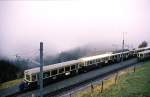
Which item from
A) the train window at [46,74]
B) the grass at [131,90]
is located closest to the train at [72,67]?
the train window at [46,74]

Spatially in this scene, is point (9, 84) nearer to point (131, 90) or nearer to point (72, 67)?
point (72, 67)

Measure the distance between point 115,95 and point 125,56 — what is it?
7141 millimetres

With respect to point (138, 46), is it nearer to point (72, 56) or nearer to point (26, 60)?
point (72, 56)

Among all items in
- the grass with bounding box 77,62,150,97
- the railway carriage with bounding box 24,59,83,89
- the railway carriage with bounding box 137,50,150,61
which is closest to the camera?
the grass with bounding box 77,62,150,97

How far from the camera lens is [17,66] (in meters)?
9.82

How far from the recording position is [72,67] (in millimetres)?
9859

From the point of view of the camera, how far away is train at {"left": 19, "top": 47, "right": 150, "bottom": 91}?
331 inches

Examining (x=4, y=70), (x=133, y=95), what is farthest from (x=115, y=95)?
(x=4, y=70)

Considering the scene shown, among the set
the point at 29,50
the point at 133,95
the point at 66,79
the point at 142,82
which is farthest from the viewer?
the point at 29,50

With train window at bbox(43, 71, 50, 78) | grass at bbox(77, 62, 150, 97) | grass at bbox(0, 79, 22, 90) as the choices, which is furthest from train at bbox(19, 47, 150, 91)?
grass at bbox(77, 62, 150, 97)

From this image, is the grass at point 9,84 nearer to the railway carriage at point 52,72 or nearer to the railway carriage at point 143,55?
the railway carriage at point 52,72

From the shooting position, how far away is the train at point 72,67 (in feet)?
27.6

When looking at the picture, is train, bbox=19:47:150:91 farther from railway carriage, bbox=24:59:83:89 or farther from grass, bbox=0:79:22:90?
grass, bbox=0:79:22:90

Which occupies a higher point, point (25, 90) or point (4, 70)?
point (4, 70)
